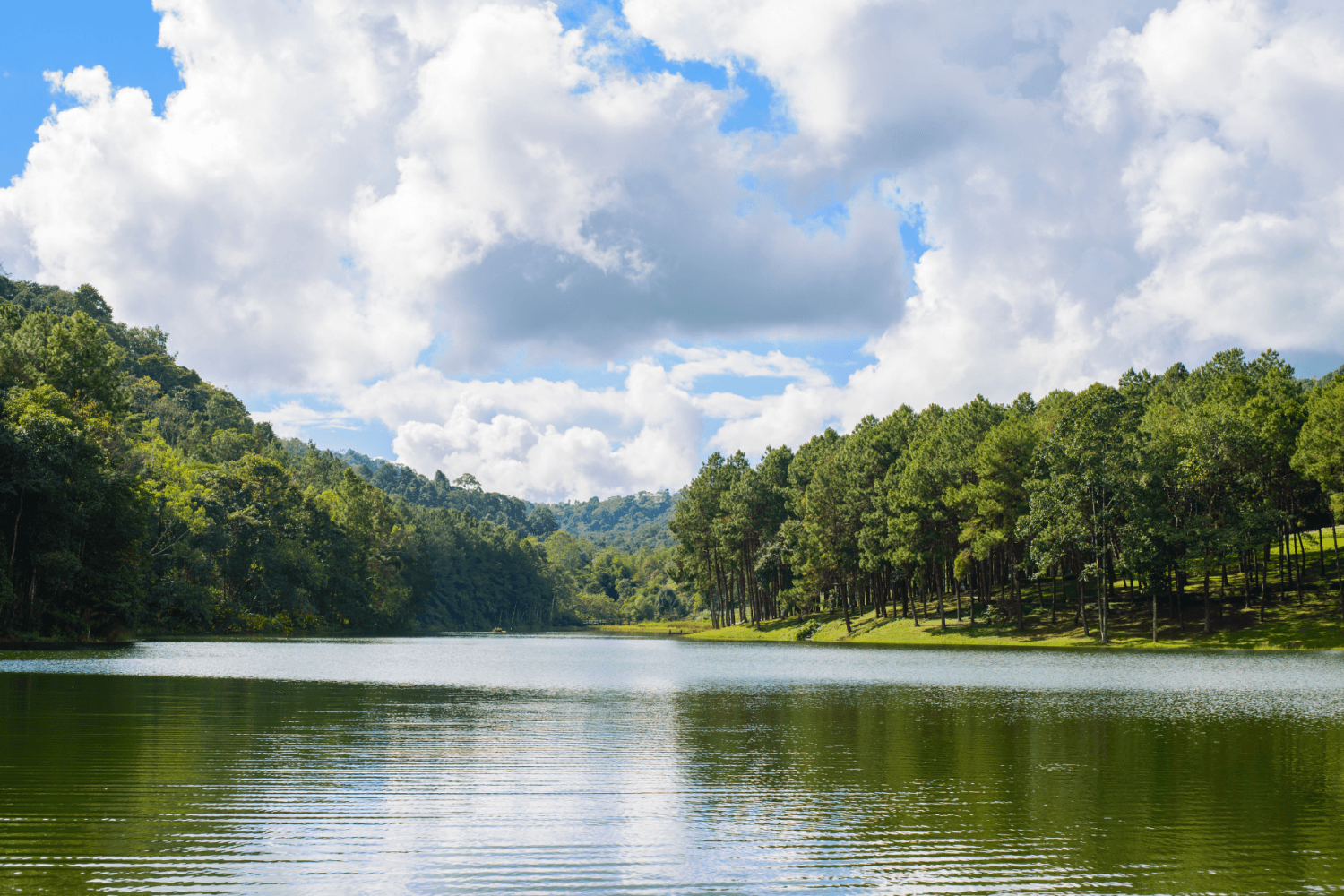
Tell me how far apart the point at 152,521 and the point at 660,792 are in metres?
86.9

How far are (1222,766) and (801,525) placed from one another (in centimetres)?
9318

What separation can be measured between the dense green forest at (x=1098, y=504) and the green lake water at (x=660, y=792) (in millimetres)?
42974

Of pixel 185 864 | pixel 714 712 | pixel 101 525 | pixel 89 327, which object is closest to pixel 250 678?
pixel 714 712

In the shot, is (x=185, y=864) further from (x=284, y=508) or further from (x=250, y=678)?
(x=284, y=508)

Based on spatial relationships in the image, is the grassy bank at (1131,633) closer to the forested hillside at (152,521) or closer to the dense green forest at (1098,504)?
the dense green forest at (1098,504)

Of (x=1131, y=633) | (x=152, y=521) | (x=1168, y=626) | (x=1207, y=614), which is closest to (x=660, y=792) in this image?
(x=1207, y=614)

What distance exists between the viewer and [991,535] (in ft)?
259

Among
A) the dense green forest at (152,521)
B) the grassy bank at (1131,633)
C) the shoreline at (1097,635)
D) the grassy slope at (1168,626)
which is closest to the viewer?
the dense green forest at (152,521)

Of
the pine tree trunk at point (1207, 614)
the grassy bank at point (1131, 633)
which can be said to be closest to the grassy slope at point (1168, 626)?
the grassy bank at point (1131, 633)

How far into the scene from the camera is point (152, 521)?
290ft

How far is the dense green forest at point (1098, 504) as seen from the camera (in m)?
72.8

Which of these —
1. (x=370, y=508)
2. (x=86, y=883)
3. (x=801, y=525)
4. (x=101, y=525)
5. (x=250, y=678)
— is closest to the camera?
(x=86, y=883)

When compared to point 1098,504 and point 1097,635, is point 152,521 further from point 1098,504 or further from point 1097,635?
point 1097,635

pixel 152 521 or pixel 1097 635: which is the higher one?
pixel 152 521
